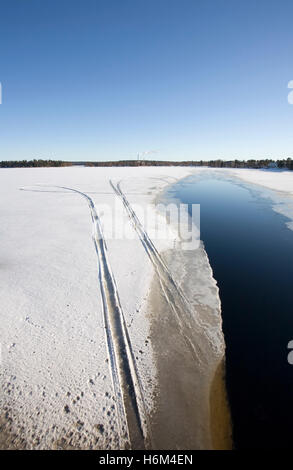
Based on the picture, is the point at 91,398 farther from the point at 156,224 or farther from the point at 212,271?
the point at 156,224

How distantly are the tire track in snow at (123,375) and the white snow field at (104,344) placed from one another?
10 mm

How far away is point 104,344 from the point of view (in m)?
2.82

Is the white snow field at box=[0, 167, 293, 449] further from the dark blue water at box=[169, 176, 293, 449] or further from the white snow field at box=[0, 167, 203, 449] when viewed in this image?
the dark blue water at box=[169, 176, 293, 449]

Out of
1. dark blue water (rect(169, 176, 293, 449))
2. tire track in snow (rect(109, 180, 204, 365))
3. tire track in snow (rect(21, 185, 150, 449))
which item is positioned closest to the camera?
tire track in snow (rect(21, 185, 150, 449))

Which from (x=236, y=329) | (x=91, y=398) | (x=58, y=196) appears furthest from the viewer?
(x=58, y=196)

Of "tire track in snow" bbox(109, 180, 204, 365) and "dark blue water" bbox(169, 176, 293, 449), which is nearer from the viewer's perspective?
"dark blue water" bbox(169, 176, 293, 449)

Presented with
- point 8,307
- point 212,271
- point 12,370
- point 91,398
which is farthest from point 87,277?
point 212,271

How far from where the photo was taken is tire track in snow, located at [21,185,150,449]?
1967mm

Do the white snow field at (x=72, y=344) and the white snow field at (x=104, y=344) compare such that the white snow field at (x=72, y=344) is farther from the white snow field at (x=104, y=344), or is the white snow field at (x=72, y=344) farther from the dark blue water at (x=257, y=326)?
the dark blue water at (x=257, y=326)

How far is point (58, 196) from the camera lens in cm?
1231

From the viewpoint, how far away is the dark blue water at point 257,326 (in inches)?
84.1

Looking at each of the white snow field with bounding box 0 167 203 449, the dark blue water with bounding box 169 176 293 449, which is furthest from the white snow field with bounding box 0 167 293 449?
the dark blue water with bounding box 169 176 293 449

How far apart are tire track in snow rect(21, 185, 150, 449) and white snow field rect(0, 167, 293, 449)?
0.01 meters

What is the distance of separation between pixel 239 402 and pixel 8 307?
134 inches
